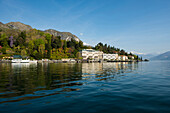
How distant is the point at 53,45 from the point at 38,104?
7763 inches

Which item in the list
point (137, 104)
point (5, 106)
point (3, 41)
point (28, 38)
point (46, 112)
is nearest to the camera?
point (46, 112)

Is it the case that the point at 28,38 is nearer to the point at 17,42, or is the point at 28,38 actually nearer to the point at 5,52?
the point at 17,42

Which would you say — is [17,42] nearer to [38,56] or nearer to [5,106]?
[38,56]

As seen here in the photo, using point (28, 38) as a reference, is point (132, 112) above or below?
below

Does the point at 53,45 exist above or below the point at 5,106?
above

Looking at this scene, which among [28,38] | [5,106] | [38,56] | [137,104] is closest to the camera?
[5,106]

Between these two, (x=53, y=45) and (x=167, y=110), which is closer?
(x=167, y=110)

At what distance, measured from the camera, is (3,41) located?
168m

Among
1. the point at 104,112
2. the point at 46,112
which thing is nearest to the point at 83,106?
the point at 104,112

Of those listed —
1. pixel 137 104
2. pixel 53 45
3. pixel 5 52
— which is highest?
pixel 53 45

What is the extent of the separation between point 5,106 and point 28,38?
204 metres

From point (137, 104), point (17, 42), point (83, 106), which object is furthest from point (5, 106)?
point (17, 42)

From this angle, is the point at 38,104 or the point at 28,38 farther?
the point at 28,38

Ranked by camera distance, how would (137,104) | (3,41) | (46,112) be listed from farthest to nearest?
(3,41) < (137,104) < (46,112)
